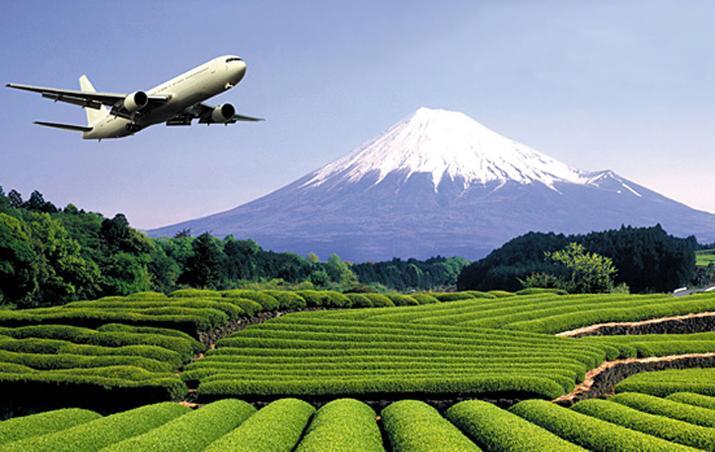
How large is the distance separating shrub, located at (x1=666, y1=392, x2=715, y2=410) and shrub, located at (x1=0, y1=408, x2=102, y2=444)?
791 inches

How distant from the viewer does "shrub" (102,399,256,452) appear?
1831 centimetres

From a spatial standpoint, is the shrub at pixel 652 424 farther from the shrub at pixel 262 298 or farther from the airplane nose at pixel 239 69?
the shrub at pixel 262 298

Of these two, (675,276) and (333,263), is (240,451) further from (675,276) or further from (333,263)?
(333,263)

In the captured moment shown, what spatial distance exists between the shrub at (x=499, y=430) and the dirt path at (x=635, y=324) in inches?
739

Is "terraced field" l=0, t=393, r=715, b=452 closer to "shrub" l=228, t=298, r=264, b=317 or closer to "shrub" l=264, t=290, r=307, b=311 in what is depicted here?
"shrub" l=228, t=298, r=264, b=317

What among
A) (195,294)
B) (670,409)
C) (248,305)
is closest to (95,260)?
(195,294)

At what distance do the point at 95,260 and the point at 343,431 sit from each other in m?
69.5

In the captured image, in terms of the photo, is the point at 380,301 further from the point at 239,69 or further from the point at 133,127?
the point at 239,69

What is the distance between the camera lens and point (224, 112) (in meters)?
35.9

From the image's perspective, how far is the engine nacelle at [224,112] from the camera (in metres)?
35.9

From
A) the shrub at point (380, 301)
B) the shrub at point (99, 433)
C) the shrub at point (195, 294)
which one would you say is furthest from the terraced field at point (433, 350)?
the shrub at point (195, 294)

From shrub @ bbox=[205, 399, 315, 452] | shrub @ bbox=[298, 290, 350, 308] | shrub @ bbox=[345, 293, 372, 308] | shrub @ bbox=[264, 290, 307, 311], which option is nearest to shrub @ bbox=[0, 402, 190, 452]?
shrub @ bbox=[205, 399, 315, 452]

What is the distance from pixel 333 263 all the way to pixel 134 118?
103845 millimetres

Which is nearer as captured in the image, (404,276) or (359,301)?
(359,301)
